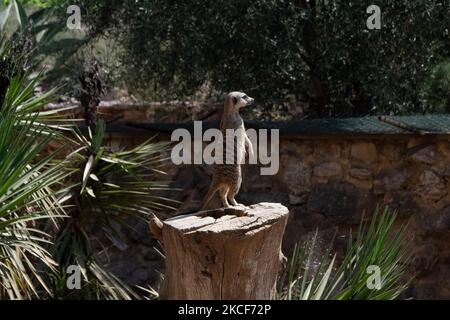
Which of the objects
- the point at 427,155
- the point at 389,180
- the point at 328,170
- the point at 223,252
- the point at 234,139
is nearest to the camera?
the point at 223,252

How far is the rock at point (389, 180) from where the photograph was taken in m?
7.61

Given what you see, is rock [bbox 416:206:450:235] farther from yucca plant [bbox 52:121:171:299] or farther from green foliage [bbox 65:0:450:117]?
yucca plant [bbox 52:121:171:299]

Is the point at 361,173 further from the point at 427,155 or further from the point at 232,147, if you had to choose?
the point at 232,147

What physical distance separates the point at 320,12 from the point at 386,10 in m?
0.65

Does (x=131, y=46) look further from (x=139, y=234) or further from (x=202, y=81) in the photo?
(x=139, y=234)

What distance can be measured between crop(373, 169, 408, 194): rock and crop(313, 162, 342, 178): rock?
0.32 metres

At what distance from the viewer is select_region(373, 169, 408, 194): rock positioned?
7605 millimetres

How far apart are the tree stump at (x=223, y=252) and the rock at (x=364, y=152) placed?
9.78 ft

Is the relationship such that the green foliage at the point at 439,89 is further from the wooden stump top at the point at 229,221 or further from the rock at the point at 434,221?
the wooden stump top at the point at 229,221

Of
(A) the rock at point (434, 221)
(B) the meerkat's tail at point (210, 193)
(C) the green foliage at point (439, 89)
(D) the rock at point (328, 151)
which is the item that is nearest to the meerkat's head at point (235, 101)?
(B) the meerkat's tail at point (210, 193)

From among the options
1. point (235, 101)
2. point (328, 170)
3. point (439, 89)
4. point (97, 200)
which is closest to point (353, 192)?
point (328, 170)

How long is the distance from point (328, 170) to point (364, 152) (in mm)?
334

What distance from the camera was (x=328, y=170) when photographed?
7738 mm
